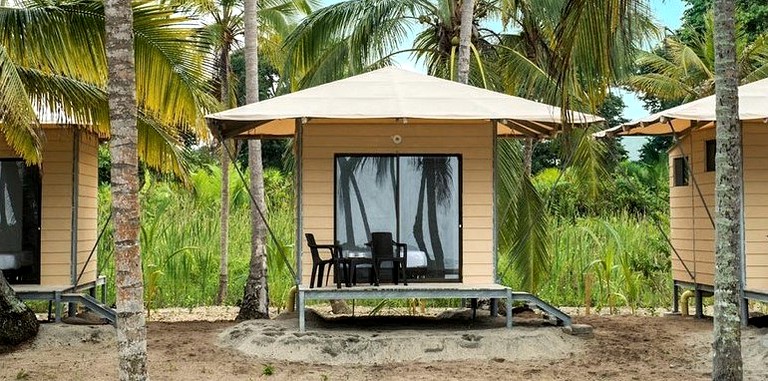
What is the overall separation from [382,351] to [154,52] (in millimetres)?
4073

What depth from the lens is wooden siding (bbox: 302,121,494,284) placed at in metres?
11.7

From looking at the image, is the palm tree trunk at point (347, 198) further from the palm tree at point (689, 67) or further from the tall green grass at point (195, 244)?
the palm tree at point (689, 67)

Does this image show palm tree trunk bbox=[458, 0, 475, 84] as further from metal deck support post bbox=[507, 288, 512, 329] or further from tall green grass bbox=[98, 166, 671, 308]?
metal deck support post bbox=[507, 288, 512, 329]

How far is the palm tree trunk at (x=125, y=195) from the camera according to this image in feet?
22.1

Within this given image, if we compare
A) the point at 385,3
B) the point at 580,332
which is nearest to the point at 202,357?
the point at 580,332

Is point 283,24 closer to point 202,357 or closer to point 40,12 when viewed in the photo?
point 40,12

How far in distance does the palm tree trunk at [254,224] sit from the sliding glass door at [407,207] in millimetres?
1965

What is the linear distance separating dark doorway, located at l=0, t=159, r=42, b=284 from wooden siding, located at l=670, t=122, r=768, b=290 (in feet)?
25.1

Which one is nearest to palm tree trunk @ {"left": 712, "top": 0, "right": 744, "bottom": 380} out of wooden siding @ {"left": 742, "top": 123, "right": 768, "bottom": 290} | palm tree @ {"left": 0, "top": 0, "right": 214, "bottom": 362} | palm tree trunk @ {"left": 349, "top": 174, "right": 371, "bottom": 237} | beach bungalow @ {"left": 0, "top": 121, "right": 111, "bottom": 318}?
wooden siding @ {"left": 742, "top": 123, "right": 768, "bottom": 290}

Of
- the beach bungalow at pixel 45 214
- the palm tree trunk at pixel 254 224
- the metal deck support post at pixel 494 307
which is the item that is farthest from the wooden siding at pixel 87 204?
the metal deck support post at pixel 494 307

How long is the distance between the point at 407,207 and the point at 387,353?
2160 millimetres

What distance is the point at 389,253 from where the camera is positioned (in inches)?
448

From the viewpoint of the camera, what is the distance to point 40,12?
34.6 ft

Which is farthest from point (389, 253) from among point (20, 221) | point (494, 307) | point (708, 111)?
point (20, 221)
